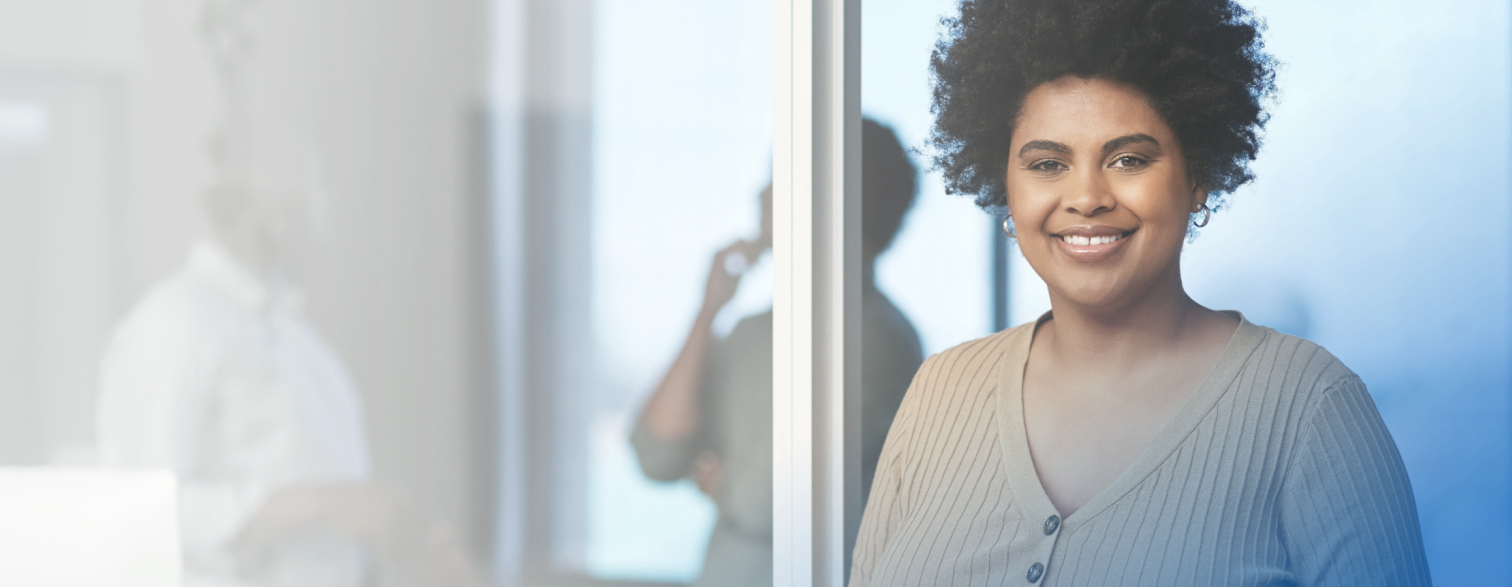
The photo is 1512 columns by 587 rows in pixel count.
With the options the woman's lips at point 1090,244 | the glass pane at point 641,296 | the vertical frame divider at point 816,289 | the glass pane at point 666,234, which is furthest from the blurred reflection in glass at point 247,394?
the woman's lips at point 1090,244

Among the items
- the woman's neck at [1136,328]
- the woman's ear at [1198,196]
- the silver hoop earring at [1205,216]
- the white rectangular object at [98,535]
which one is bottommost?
the white rectangular object at [98,535]

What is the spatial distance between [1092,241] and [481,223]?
1.04 m

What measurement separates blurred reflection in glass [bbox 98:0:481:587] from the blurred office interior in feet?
0.06

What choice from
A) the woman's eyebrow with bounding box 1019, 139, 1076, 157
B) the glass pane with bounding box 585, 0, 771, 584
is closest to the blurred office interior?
Answer: the glass pane with bounding box 585, 0, 771, 584

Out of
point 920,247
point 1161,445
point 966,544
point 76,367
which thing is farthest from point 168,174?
point 1161,445

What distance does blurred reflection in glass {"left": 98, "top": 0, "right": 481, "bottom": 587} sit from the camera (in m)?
1.90

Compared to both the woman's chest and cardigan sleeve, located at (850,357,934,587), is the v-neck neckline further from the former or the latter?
cardigan sleeve, located at (850,357,934,587)

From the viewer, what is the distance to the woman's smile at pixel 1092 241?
1332 mm

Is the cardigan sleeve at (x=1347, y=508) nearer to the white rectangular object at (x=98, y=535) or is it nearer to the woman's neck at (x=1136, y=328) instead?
the woman's neck at (x=1136, y=328)

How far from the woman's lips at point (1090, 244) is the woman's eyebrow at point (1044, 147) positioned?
0.36 ft

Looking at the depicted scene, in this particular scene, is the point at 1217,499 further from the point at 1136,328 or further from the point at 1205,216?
the point at 1205,216

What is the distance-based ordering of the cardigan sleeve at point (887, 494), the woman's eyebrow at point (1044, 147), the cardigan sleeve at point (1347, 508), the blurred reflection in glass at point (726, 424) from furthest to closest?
the blurred reflection in glass at point (726, 424) < the cardigan sleeve at point (887, 494) < the woman's eyebrow at point (1044, 147) < the cardigan sleeve at point (1347, 508)

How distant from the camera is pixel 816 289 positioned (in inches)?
63.1

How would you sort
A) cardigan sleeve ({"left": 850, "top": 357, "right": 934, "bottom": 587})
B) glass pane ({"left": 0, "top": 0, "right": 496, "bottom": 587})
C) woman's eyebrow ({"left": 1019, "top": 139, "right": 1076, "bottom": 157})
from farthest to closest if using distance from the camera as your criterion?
glass pane ({"left": 0, "top": 0, "right": 496, "bottom": 587}) < cardigan sleeve ({"left": 850, "top": 357, "right": 934, "bottom": 587}) < woman's eyebrow ({"left": 1019, "top": 139, "right": 1076, "bottom": 157})
